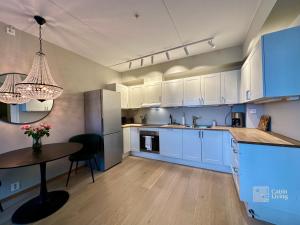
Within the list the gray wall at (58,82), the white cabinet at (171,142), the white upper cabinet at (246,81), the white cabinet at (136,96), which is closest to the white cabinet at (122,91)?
the white cabinet at (136,96)

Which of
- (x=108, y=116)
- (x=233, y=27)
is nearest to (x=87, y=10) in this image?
(x=108, y=116)

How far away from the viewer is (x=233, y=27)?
2201mm

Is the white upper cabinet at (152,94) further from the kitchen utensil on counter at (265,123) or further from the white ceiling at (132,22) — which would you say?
the kitchen utensil on counter at (265,123)

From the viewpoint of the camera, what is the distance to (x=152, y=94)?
3797 mm

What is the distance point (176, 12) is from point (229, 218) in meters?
2.82

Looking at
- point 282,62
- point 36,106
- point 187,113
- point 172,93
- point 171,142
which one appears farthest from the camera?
point 187,113

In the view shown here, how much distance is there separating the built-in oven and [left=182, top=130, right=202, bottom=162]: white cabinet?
29.9 inches

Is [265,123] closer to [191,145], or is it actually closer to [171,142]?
[191,145]

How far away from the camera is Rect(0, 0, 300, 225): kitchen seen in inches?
59.4

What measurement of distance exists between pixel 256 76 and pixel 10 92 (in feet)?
11.5

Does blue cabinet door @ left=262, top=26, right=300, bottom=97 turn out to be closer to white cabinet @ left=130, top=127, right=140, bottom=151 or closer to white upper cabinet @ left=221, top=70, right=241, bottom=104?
white upper cabinet @ left=221, top=70, right=241, bottom=104

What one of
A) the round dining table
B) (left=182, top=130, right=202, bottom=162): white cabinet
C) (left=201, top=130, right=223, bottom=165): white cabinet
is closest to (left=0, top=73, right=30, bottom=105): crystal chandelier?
the round dining table

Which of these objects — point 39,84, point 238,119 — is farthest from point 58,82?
point 238,119
